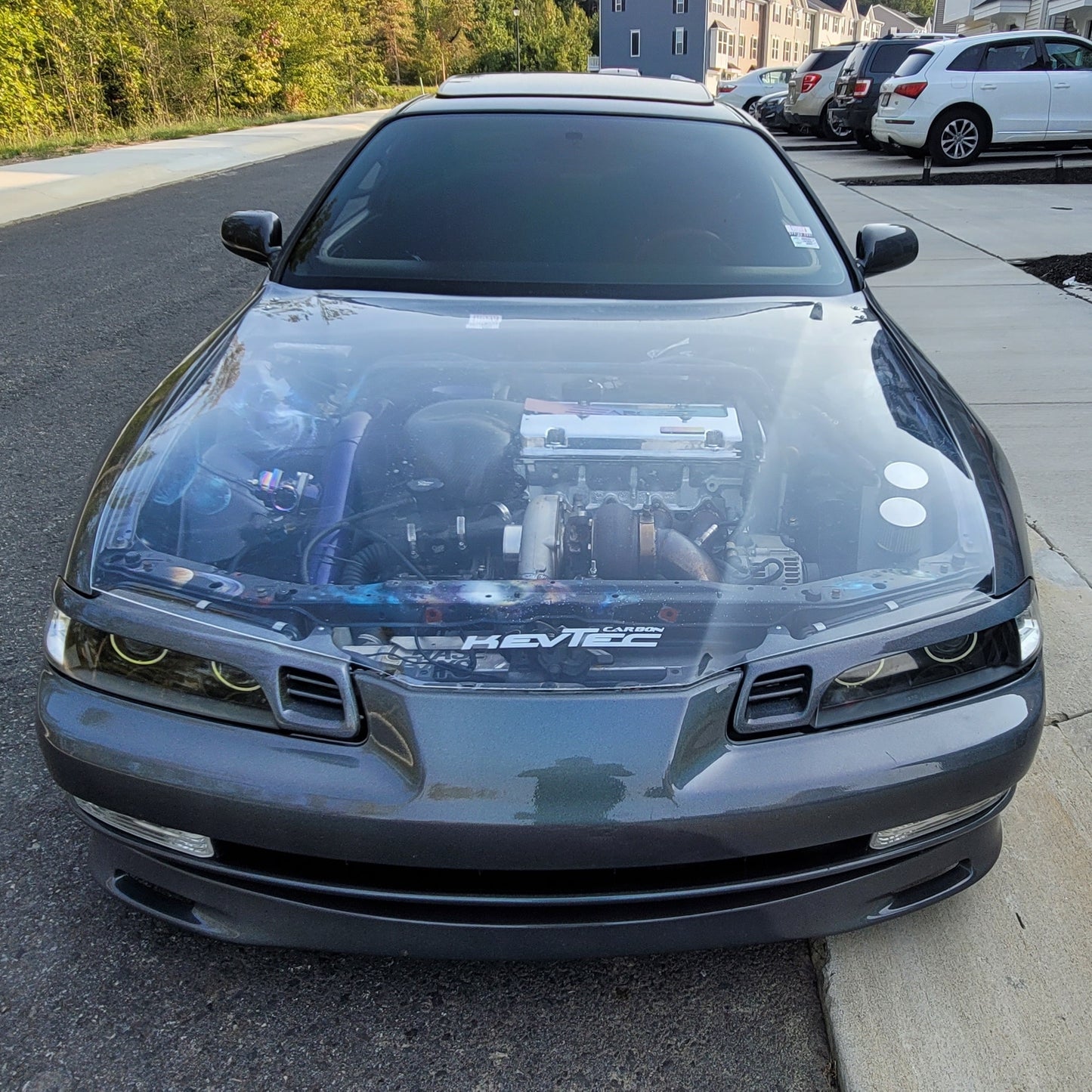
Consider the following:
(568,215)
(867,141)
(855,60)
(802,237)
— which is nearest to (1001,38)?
(855,60)

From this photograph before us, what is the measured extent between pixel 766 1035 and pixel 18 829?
1571mm

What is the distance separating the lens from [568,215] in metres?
2.99

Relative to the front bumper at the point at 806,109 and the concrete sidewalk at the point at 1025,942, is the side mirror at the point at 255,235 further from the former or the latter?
the front bumper at the point at 806,109

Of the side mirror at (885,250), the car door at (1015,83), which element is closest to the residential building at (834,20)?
the car door at (1015,83)

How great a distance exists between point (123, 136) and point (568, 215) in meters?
19.5

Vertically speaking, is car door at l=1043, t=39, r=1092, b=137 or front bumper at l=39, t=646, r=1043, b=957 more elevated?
front bumper at l=39, t=646, r=1043, b=957

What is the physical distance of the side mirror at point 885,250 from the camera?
3.18 m

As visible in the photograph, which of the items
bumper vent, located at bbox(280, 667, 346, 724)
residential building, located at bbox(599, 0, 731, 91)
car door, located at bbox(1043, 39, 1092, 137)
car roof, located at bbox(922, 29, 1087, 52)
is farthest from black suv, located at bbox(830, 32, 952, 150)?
residential building, located at bbox(599, 0, 731, 91)

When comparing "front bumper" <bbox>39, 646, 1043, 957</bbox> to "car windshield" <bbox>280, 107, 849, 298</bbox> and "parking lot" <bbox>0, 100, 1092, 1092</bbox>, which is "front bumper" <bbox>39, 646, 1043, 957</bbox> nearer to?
"parking lot" <bbox>0, 100, 1092, 1092</bbox>

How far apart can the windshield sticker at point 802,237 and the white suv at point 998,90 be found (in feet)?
39.5

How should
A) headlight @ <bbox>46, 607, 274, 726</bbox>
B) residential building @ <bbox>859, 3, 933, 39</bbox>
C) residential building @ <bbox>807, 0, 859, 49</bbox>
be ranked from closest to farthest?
headlight @ <bbox>46, 607, 274, 726</bbox> → residential building @ <bbox>807, 0, 859, 49</bbox> → residential building @ <bbox>859, 3, 933, 39</bbox>

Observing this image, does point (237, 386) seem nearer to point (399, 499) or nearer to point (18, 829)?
point (399, 499)

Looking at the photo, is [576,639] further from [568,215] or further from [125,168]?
[125,168]

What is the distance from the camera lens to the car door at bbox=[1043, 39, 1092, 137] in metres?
13.3
